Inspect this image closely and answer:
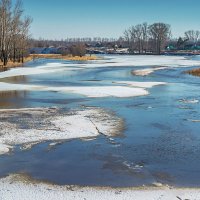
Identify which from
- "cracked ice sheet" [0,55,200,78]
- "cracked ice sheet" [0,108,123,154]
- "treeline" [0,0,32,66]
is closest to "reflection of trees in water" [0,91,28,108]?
"cracked ice sheet" [0,108,123,154]

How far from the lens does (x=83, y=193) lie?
9.29 meters

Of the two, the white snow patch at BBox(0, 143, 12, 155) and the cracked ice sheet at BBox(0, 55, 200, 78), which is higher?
the cracked ice sheet at BBox(0, 55, 200, 78)

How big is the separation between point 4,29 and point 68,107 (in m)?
45.9

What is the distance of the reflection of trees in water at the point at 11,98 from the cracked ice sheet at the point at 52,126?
2199mm

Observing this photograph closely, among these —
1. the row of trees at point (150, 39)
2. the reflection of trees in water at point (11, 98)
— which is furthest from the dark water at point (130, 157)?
the row of trees at point (150, 39)

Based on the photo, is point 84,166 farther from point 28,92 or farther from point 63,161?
point 28,92

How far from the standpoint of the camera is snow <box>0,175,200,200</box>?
29.6 feet

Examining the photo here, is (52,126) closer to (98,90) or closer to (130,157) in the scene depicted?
(130,157)

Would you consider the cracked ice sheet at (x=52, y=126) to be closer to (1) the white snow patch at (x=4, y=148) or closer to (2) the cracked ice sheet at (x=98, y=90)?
(1) the white snow patch at (x=4, y=148)

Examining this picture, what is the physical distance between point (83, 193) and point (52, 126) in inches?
280

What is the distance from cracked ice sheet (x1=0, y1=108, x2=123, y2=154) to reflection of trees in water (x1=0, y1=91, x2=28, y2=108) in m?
2.20

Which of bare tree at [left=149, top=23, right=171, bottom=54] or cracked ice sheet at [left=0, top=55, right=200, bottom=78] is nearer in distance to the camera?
cracked ice sheet at [left=0, top=55, right=200, bottom=78]

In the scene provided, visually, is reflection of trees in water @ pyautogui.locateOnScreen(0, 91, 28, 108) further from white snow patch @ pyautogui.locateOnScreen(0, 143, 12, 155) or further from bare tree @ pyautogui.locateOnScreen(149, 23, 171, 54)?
bare tree @ pyautogui.locateOnScreen(149, 23, 171, 54)

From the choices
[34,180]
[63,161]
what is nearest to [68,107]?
[63,161]
